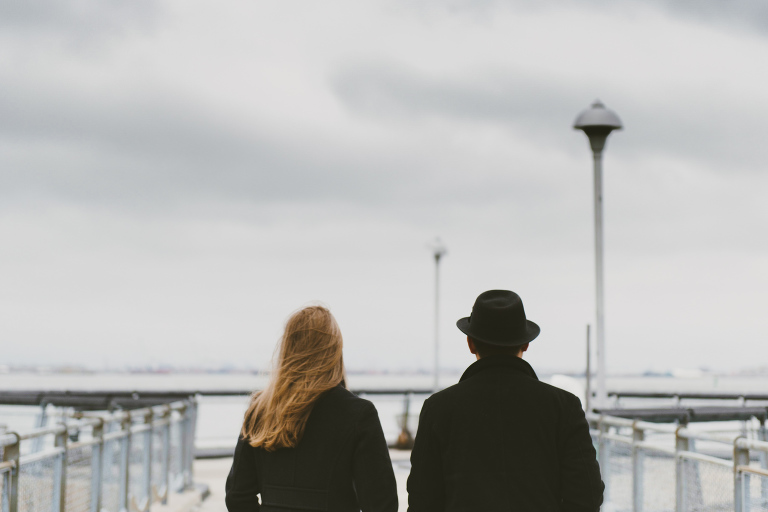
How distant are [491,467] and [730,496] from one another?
9.71 feet

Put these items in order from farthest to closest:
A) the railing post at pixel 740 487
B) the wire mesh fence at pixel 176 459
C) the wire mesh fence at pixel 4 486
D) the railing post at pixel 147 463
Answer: the wire mesh fence at pixel 176 459
the railing post at pixel 147 463
the railing post at pixel 740 487
the wire mesh fence at pixel 4 486

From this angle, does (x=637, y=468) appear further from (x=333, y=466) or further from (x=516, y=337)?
(x=333, y=466)

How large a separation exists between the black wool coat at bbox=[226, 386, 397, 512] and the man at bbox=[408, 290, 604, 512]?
154 mm

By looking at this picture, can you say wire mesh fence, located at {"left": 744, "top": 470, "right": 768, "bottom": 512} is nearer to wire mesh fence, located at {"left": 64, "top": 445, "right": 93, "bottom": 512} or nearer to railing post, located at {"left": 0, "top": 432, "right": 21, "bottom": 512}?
railing post, located at {"left": 0, "top": 432, "right": 21, "bottom": 512}

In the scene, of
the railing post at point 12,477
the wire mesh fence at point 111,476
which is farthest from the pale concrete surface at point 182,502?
the railing post at point 12,477

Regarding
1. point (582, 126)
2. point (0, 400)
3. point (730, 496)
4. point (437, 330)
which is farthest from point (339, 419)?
point (437, 330)

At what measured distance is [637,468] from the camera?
7.58 meters

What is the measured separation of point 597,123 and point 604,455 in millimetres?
3937

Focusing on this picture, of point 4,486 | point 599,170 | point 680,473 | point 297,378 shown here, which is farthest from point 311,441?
point 599,170

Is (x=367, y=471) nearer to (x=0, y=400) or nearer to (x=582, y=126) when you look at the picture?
(x=582, y=126)

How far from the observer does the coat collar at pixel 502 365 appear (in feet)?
11.4

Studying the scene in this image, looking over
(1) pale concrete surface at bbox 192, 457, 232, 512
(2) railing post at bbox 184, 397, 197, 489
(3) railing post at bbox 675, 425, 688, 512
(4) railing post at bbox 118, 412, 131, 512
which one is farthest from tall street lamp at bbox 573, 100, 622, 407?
(2) railing post at bbox 184, 397, 197, 489

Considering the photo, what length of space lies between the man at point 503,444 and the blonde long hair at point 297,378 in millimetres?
416

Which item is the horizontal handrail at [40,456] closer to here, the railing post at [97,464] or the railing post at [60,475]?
the railing post at [60,475]
